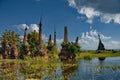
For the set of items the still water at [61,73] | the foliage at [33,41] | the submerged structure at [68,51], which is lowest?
the still water at [61,73]

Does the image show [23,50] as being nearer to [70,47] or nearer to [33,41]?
[33,41]

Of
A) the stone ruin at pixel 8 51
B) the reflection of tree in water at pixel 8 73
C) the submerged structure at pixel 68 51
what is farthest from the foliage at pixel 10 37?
the reflection of tree in water at pixel 8 73

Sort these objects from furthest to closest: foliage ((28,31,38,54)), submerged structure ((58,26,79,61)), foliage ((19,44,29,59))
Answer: foliage ((28,31,38,54)) < foliage ((19,44,29,59)) < submerged structure ((58,26,79,61))

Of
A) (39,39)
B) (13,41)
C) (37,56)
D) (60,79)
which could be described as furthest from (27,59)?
(60,79)

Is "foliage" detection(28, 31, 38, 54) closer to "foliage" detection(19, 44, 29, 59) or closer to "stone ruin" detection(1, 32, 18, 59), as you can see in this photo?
"foliage" detection(19, 44, 29, 59)

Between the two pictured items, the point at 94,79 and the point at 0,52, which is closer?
the point at 94,79

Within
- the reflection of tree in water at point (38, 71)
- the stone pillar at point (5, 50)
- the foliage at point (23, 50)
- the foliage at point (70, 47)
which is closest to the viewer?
the reflection of tree in water at point (38, 71)

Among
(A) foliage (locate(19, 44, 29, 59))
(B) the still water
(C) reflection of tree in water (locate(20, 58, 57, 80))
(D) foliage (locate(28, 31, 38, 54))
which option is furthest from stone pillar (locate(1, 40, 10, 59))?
(B) the still water

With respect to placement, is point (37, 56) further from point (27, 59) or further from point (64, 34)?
point (64, 34)

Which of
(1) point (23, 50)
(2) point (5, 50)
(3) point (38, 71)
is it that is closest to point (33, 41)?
(1) point (23, 50)

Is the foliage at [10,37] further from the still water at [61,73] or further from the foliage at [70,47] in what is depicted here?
the still water at [61,73]

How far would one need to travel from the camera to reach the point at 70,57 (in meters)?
104

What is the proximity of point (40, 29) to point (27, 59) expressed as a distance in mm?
19009

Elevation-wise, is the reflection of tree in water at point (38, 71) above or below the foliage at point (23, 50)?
below
